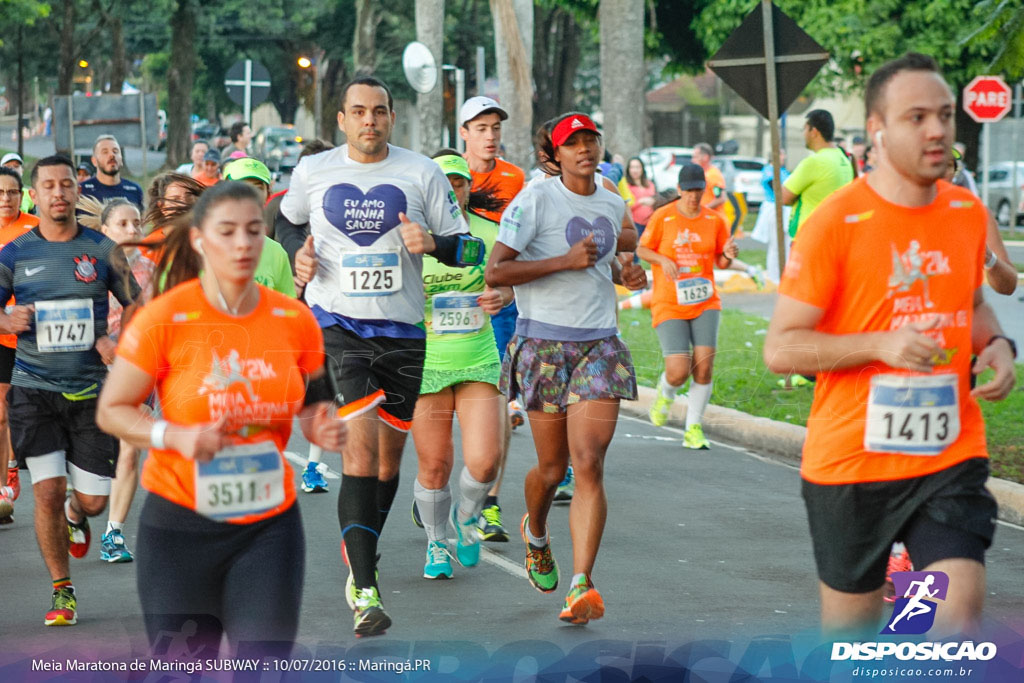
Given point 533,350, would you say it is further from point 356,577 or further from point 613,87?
point 613,87

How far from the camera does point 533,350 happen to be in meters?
6.49

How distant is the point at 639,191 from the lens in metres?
23.5

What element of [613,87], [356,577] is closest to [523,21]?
[613,87]

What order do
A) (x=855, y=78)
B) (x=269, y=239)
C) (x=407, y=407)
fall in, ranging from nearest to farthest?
(x=407, y=407) → (x=269, y=239) → (x=855, y=78)

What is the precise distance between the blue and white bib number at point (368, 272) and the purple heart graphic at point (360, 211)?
6 centimetres

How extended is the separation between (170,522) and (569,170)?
2868mm

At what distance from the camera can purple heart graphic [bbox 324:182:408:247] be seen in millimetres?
6336

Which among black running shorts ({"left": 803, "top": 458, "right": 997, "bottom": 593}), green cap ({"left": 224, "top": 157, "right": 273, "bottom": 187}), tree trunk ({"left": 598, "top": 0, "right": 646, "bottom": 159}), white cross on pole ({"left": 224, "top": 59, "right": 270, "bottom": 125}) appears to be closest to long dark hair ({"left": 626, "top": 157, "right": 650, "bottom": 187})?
tree trunk ({"left": 598, "top": 0, "right": 646, "bottom": 159})

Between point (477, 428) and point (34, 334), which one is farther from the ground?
Result: point (34, 334)

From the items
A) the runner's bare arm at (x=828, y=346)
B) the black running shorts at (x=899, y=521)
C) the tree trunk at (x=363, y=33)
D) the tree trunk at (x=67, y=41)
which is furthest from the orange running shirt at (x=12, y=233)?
the tree trunk at (x=67, y=41)

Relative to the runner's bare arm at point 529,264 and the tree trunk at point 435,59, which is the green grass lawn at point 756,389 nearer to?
the runner's bare arm at point 529,264

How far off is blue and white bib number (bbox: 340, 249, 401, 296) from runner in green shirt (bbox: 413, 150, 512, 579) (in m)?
0.90

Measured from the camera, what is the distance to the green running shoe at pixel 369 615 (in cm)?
601

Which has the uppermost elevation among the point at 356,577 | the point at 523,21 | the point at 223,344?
the point at 523,21
